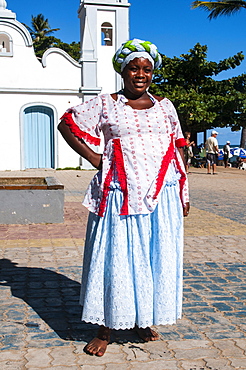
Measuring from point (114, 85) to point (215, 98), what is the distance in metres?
6.07

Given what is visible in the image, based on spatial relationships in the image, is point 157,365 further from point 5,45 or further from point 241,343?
point 5,45

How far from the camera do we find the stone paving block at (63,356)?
2760 mm

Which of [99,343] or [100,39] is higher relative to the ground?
[100,39]

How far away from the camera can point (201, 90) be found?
24.9 metres

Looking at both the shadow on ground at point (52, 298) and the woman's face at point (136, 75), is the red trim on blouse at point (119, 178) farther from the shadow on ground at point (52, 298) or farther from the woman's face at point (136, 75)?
the shadow on ground at point (52, 298)

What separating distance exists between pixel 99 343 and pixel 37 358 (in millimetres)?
392

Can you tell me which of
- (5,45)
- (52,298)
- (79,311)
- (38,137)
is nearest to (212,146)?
(38,137)

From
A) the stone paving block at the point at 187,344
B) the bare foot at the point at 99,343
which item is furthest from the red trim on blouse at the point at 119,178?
the stone paving block at the point at 187,344

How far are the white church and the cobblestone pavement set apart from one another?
12744 millimetres

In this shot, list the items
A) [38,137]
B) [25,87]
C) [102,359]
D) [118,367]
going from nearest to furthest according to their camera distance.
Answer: [118,367] → [102,359] → [25,87] → [38,137]

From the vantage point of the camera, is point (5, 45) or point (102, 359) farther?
point (5, 45)

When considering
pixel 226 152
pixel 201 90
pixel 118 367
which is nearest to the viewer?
pixel 118 367

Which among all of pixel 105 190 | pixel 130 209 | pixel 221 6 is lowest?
pixel 130 209

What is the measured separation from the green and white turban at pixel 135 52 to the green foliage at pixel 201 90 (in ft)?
A: 63.7
